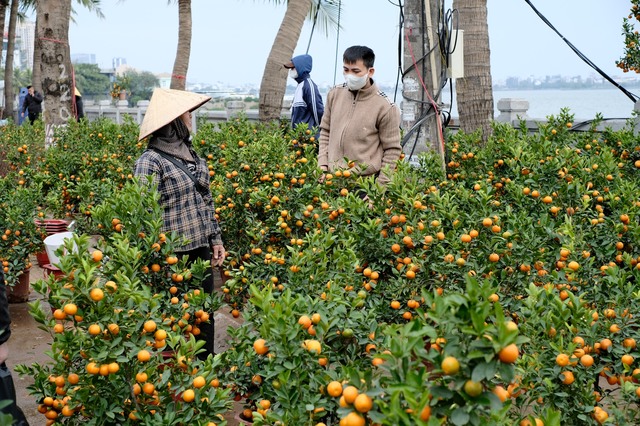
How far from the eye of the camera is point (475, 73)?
8000 millimetres

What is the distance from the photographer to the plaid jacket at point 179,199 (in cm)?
459

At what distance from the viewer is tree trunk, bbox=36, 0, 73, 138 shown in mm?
10422

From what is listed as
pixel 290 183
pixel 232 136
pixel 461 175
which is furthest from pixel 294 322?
pixel 232 136

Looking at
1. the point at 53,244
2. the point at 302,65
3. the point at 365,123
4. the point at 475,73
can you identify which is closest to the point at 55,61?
the point at 302,65

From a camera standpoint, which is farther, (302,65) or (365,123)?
(302,65)

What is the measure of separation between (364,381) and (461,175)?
457 cm

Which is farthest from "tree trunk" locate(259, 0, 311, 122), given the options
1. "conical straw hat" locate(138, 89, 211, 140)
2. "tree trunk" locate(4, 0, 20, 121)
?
"tree trunk" locate(4, 0, 20, 121)

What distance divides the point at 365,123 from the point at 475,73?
8.42 feet

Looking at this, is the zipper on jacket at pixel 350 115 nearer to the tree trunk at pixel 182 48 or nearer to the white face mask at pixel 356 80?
the white face mask at pixel 356 80

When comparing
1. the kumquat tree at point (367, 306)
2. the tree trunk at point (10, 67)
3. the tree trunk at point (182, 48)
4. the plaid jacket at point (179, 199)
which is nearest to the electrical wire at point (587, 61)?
the kumquat tree at point (367, 306)

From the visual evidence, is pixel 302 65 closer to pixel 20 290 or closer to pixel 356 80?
pixel 356 80

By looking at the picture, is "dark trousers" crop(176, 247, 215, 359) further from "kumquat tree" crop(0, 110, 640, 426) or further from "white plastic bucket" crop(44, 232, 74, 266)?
"white plastic bucket" crop(44, 232, 74, 266)

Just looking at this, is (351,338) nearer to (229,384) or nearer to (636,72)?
(229,384)

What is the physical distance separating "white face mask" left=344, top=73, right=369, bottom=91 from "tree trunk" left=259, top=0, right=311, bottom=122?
4607 millimetres
